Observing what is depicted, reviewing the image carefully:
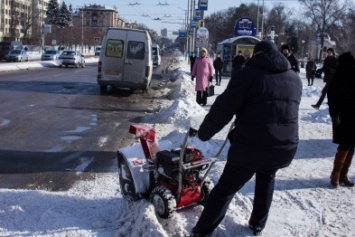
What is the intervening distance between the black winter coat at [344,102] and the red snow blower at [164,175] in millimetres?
2239

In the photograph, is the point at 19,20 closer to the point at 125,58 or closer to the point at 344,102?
the point at 125,58

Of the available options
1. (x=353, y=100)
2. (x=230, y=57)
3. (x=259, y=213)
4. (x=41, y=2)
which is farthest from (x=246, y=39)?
(x=41, y=2)

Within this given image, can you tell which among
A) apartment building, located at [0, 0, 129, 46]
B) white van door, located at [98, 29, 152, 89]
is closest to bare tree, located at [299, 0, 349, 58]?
apartment building, located at [0, 0, 129, 46]

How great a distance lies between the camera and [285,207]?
5441 millimetres

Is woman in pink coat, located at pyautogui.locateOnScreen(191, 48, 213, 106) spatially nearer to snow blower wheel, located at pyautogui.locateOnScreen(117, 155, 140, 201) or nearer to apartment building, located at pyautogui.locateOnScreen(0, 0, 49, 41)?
snow blower wheel, located at pyautogui.locateOnScreen(117, 155, 140, 201)

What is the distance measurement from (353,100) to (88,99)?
12.0 m

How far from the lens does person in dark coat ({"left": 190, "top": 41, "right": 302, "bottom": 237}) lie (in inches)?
151

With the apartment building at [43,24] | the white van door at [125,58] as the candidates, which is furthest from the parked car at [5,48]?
the white van door at [125,58]

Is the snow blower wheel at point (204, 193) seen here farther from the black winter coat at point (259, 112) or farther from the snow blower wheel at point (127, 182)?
the black winter coat at point (259, 112)

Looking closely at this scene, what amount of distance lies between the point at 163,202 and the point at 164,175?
0.31 m

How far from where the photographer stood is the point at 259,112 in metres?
3.85

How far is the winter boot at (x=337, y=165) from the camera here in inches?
243

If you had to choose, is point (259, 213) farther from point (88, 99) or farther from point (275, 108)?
point (88, 99)

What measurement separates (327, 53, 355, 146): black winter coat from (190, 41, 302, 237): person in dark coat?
212cm
